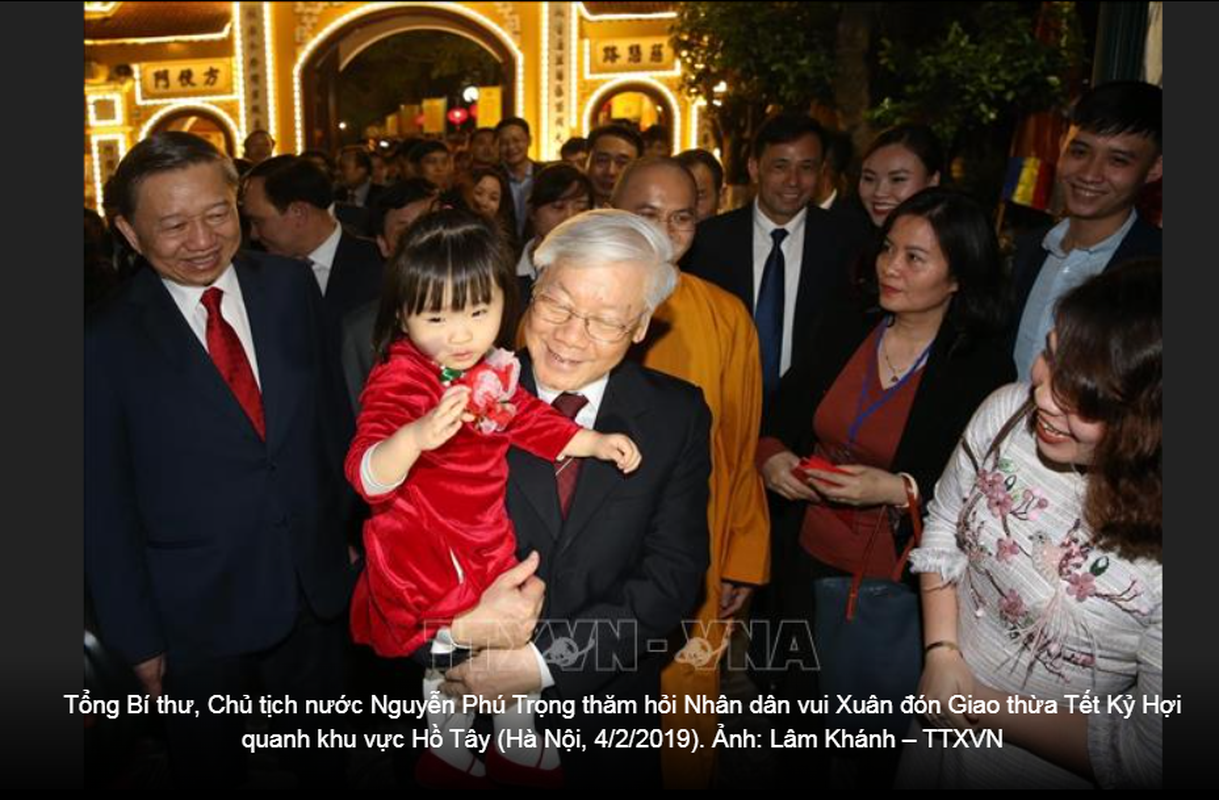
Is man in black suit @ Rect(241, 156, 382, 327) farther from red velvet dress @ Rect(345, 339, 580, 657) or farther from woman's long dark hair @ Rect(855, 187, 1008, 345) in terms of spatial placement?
woman's long dark hair @ Rect(855, 187, 1008, 345)

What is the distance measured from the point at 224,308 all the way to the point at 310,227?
1.45m

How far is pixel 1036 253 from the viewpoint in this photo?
286 cm

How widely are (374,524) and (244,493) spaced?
0.69 metres

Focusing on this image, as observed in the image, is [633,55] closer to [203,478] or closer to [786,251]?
[786,251]

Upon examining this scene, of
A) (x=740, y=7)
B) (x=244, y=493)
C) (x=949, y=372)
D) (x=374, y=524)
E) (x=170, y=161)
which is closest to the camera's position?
(x=374, y=524)

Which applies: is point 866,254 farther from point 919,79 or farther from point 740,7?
point 740,7

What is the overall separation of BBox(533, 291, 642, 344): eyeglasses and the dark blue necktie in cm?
180

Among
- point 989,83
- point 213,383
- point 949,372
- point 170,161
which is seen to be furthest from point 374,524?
point 989,83

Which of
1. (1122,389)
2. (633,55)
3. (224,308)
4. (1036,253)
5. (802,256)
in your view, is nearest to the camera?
(1122,389)

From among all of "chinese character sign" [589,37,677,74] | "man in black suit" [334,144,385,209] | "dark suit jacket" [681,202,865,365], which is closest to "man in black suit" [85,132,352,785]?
"dark suit jacket" [681,202,865,365]

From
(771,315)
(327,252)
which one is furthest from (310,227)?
(771,315)

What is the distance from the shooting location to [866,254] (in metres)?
2.66

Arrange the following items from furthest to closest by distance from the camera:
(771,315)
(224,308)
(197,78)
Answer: (197,78)
(771,315)
(224,308)

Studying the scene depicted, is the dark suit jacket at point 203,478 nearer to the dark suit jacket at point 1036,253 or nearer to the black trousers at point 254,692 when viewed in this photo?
the black trousers at point 254,692
